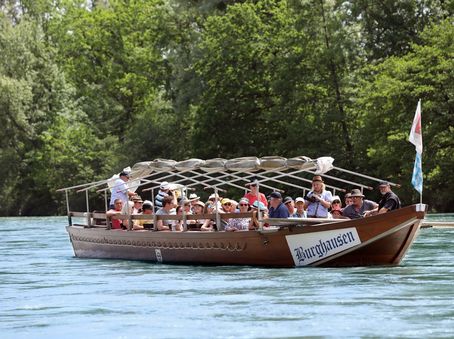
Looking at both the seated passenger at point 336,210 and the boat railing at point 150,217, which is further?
the seated passenger at point 336,210

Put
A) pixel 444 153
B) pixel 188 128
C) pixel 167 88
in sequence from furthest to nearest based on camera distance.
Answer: pixel 167 88 → pixel 188 128 → pixel 444 153

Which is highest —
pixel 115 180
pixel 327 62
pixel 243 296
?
pixel 327 62

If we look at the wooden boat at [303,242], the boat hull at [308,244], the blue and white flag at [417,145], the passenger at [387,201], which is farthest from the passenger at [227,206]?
the blue and white flag at [417,145]

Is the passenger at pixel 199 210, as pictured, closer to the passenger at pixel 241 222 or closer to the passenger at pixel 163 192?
the passenger at pixel 163 192

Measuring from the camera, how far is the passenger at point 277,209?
20.2m

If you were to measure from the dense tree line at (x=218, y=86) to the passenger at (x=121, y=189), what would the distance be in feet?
73.5

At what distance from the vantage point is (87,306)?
16062mm

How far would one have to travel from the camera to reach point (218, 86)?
5841 centimetres

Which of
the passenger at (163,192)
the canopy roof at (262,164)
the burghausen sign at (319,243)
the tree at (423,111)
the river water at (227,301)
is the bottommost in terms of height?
the river water at (227,301)

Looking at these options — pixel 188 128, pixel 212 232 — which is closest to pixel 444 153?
pixel 188 128

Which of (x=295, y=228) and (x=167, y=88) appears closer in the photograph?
(x=295, y=228)

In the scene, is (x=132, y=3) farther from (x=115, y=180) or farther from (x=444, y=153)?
(x=115, y=180)

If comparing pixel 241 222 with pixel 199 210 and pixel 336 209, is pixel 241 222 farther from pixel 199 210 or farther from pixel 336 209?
pixel 199 210

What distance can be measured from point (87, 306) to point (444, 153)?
32.0m
